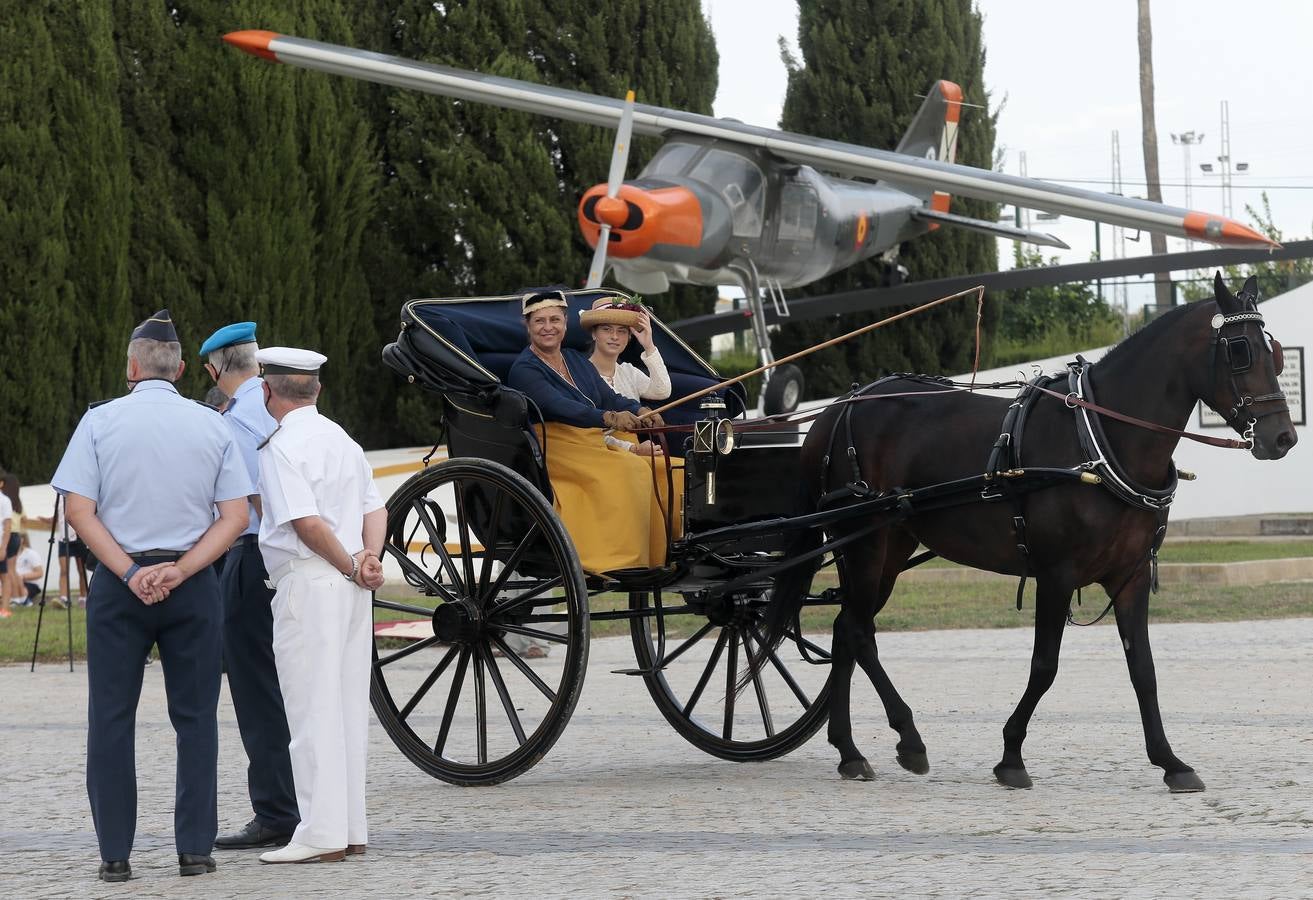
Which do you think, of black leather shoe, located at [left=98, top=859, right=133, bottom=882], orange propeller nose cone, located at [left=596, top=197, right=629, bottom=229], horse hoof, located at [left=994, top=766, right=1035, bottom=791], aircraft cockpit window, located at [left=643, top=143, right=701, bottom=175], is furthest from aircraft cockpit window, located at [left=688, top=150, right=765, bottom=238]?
black leather shoe, located at [left=98, top=859, right=133, bottom=882]

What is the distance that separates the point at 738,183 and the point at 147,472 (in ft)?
57.3

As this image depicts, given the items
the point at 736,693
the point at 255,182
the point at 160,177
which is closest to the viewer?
the point at 736,693

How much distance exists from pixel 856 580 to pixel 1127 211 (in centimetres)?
1314

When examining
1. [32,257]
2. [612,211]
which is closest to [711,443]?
[612,211]

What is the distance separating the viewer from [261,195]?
984 inches

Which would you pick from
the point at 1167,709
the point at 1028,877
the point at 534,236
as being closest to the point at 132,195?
the point at 534,236

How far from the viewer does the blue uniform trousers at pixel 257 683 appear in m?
6.39

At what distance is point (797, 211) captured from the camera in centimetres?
2375

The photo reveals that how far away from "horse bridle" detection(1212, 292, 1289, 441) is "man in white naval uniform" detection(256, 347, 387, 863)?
3.38 meters

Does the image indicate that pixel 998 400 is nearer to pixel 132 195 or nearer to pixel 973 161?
pixel 132 195

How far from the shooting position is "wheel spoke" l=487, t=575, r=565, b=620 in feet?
24.7

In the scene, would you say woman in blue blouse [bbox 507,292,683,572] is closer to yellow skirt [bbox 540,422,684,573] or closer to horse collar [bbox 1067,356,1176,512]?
yellow skirt [bbox 540,422,684,573]

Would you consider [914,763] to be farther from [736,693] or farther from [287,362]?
[287,362]

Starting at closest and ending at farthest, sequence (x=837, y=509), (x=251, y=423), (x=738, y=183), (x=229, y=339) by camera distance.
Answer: (x=251, y=423) → (x=229, y=339) → (x=837, y=509) → (x=738, y=183)
